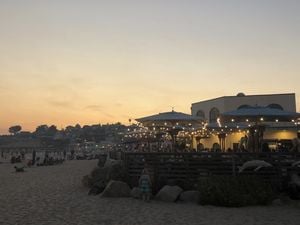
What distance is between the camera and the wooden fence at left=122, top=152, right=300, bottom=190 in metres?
14.7

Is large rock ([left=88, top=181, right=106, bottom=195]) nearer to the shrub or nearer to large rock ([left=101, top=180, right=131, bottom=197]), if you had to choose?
large rock ([left=101, top=180, right=131, bottom=197])

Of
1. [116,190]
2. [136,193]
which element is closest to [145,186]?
[136,193]

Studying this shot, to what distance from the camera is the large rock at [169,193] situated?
14.2 meters

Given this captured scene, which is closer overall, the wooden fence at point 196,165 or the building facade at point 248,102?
the wooden fence at point 196,165

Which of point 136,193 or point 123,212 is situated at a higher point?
point 136,193

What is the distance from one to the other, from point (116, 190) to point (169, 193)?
2.05 meters

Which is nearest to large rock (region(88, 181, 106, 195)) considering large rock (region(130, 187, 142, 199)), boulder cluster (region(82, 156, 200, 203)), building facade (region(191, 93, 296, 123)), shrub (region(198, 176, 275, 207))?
boulder cluster (region(82, 156, 200, 203))

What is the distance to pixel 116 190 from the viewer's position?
1501 cm

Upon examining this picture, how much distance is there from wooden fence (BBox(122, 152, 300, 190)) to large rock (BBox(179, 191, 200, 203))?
991 mm

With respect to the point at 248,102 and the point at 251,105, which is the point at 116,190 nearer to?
the point at 251,105

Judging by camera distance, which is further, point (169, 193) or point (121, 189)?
point (121, 189)

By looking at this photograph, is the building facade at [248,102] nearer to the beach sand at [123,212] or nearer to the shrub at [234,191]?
the shrub at [234,191]

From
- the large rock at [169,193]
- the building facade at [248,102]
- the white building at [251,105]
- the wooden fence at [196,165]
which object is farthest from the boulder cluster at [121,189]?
the building facade at [248,102]

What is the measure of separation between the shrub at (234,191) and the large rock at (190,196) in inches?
9.2
